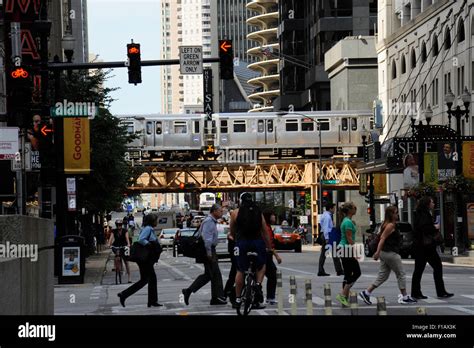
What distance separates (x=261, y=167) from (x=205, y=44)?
4979cm

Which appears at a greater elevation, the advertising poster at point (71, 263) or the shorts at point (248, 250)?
the shorts at point (248, 250)

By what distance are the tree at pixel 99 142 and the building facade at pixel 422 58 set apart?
64.0 ft

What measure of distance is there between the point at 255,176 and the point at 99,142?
43981mm

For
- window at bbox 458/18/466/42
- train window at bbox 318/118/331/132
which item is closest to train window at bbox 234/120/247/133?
train window at bbox 318/118/331/132

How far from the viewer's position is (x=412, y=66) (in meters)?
77.6

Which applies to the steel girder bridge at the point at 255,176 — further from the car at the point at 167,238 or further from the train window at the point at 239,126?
the car at the point at 167,238

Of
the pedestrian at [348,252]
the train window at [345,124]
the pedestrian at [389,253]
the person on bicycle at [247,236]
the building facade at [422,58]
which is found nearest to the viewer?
the person on bicycle at [247,236]

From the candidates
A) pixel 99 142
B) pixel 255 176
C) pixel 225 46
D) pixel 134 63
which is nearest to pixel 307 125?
pixel 255 176

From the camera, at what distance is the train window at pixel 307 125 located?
81062 millimetres

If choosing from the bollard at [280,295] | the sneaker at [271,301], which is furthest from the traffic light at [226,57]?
the bollard at [280,295]

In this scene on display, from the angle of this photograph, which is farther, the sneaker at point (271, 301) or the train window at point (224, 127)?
the train window at point (224, 127)

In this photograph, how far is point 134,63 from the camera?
30.8m

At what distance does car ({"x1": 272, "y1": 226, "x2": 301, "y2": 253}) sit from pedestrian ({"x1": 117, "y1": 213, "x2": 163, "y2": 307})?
4170 centimetres
